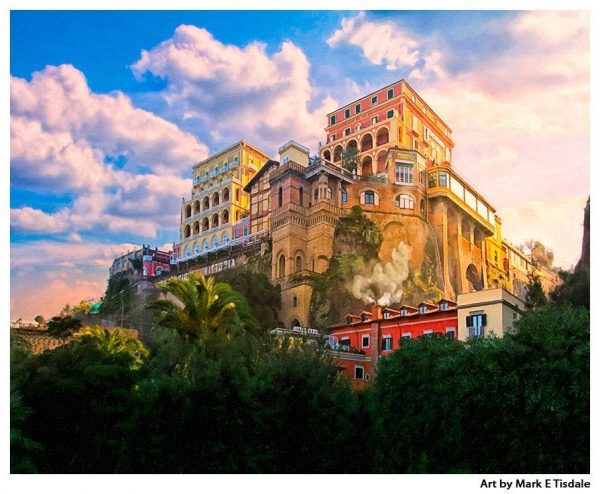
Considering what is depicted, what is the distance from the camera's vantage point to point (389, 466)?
17.6 m

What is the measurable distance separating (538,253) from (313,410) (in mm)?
20972

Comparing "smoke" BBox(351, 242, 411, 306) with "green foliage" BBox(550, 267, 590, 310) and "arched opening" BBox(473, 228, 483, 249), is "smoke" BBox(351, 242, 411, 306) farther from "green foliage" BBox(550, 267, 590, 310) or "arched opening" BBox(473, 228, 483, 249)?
"green foliage" BBox(550, 267, 590, 310)

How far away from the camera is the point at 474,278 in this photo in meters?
36.1

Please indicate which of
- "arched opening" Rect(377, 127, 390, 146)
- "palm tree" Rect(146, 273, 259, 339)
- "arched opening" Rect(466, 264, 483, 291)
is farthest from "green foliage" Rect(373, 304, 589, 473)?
"arched opening" Rect(377, 127, 390, 146)

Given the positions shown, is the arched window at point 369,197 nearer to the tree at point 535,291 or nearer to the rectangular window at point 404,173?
the rectangular window at point 404,173

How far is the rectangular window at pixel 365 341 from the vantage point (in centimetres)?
3116

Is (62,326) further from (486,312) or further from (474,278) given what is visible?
(474,278)

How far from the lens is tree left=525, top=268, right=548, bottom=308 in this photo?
107ft

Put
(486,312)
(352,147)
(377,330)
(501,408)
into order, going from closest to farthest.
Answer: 1. (501,408)
2. (486,312)
3. (377,330)
4. (352,147)

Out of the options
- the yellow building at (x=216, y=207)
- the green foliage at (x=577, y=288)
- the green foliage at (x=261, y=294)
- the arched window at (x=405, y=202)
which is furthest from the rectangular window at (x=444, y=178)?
the green foliage at (x=261, y=294)

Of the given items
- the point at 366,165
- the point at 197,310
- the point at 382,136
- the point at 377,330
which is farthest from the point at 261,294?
the point at 382,136

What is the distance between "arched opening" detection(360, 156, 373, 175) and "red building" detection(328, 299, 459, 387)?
1063cm

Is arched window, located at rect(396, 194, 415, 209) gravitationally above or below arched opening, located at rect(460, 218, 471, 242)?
above

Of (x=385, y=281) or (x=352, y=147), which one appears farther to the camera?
(x=352, y=147)
